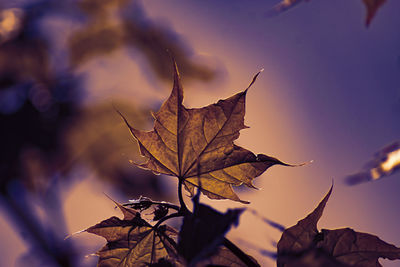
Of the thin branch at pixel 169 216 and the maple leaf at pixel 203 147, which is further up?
the maple leaf at pixel 203 147

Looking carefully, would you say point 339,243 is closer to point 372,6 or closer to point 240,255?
point 240,255

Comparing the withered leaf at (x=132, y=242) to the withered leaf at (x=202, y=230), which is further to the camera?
the withered leaf at (x=132, y=242)

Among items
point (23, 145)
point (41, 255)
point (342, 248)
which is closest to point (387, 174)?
point (342, 248)

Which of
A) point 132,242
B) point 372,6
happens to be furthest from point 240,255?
point 372,6

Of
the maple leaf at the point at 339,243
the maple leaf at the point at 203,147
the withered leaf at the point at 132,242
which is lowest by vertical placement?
the maple leaf at the point at 339,243

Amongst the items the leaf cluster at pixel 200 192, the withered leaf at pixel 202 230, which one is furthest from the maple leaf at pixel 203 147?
the withered leaf at pixel 202 230

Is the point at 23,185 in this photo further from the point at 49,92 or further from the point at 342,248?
the point at 342,248

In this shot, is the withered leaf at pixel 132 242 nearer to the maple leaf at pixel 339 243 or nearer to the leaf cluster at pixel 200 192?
the leaf cluster at pixel 200 192
